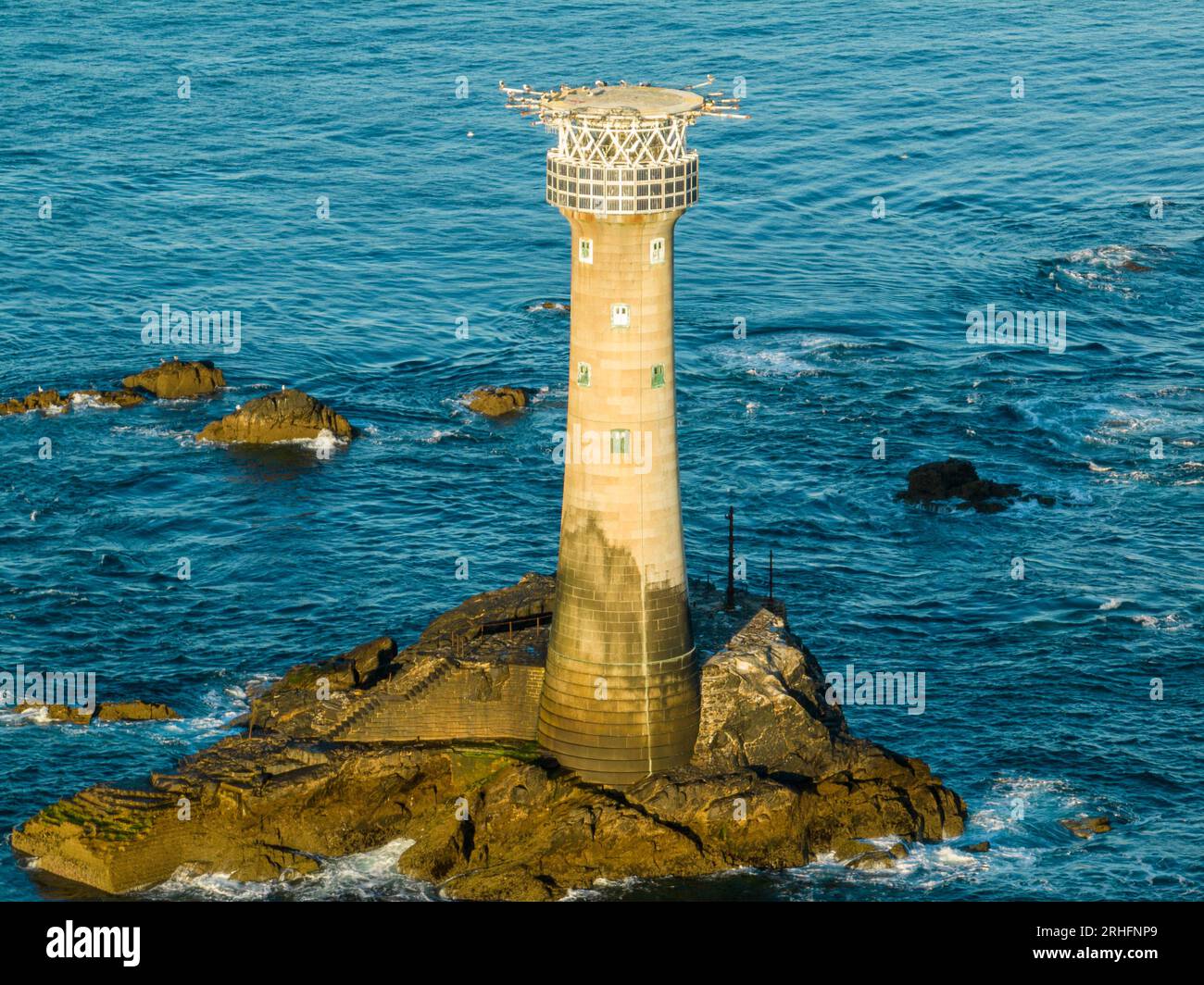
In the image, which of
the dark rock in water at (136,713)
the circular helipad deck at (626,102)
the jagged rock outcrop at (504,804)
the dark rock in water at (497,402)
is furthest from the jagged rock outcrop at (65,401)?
the circular helipad deck at (626,102)

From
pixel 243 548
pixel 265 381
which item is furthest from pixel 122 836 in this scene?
pixel 265 381

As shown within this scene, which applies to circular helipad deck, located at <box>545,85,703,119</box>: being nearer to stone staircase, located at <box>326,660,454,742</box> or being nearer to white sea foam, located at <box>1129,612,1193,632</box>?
stone staircase, located at <box>326,660,454,742</box>

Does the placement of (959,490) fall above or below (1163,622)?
above

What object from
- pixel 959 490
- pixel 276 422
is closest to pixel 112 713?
pixel 276 422

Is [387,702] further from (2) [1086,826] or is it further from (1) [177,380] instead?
(1) [177,380]

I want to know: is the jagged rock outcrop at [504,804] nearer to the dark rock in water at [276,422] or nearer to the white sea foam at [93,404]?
the dark rock in water at [276,422]
